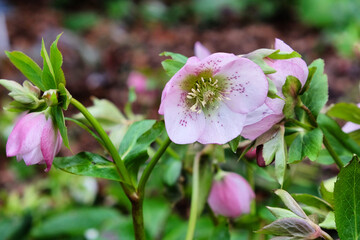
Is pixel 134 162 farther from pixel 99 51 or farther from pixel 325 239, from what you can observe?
pixel 99 51

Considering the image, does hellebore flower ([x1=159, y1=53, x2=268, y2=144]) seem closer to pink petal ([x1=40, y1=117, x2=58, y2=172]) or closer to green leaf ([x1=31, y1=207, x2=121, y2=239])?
pink petal ([x1=40, y1=117, x2=58, y2=172])

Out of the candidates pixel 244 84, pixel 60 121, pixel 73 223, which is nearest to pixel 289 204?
pixel 244 84

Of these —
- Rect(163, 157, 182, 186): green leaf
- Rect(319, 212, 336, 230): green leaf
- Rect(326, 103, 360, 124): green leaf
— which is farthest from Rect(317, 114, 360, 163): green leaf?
Rect(163, 157, 182, 186): green leaf

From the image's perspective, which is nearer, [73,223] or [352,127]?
[352,127]

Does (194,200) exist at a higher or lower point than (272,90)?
lower

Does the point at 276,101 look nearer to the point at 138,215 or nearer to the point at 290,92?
the point at 290,92

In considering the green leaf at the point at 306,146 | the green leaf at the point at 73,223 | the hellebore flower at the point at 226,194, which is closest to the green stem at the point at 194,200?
the hellebore flower at the point at 226,194
